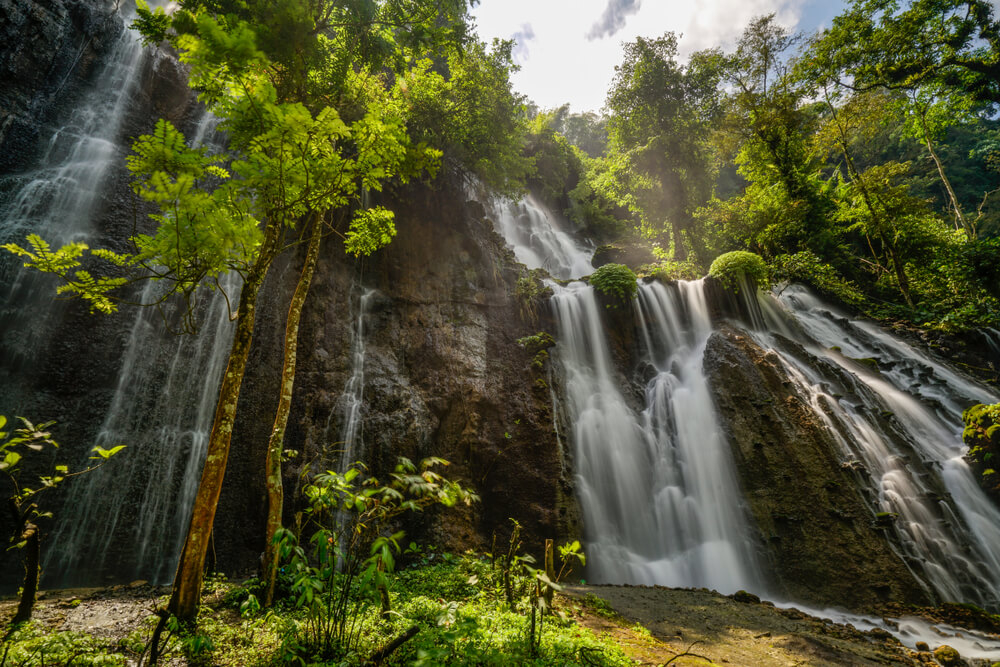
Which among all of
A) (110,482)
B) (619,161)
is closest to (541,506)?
(110,482)

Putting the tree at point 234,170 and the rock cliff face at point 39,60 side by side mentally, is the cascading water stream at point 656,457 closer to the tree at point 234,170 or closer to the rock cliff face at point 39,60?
the tree at point 234,170

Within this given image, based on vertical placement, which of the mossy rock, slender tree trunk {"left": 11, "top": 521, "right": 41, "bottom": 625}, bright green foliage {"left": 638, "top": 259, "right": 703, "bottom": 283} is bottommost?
slender tree trunk {"left": 11, "top": 521, "right": 41, "bottom": 625}

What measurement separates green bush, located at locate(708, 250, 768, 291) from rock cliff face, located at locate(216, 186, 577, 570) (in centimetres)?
648

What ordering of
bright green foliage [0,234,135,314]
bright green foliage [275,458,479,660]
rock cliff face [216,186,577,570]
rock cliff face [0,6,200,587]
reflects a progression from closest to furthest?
bright green foliage [275,458,479,660] < bright green foliage [0,234,135,314] < rock cliff face [0,6,200,587] < rock cliff face [216,186,577,570]

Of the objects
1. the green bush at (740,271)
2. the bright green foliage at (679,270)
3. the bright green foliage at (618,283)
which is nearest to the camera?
the green bush at (740,271)

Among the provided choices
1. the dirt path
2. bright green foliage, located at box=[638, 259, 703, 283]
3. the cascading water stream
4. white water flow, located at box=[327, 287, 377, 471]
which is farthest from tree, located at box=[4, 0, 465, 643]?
bright green foliage, located at box=[638, 259, 703, 283]

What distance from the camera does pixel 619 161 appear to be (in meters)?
18.3

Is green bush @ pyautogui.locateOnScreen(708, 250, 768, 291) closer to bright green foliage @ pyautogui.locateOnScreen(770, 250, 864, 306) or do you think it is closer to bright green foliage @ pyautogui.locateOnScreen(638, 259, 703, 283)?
bright green foliage @ pyautogui.locateOnScreen(638, 259, 703, 283)

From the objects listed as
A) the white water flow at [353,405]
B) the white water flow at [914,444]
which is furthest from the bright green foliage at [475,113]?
the white water flow at [914,444]

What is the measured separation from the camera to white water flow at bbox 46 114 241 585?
7035mm

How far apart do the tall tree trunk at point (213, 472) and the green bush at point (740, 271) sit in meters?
13.3

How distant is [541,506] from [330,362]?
642 centimetres

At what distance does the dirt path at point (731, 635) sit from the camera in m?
4.09

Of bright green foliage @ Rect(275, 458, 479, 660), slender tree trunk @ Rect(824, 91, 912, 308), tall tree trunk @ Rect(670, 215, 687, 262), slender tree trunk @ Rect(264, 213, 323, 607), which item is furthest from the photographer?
tall tree trunk @ Rect(670, 215, 687, 262)
